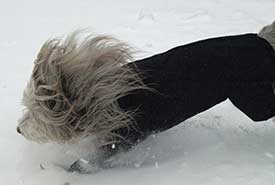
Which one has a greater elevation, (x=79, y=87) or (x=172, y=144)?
(x=79, y=87)

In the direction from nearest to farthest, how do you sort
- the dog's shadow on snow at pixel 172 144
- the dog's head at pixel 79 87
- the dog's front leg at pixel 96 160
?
1. the dog's head at pixel 79 87
2. the dog's front leg at pixel 96 160
3. the dog's shadow on snow at pixel 172 144

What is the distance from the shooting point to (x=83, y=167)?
9.84 ft

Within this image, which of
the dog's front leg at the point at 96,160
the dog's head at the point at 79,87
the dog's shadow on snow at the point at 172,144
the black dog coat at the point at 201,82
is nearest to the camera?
the dog's head at the point at 79,87

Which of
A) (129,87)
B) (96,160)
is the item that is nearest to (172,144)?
(96,160)

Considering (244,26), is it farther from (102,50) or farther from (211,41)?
(102,50)

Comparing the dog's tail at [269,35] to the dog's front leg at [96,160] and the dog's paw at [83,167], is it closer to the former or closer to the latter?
the dog's front leg at [96,160]

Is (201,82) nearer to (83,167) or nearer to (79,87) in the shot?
(79,87)

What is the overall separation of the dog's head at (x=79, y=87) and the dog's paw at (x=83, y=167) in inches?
7.7

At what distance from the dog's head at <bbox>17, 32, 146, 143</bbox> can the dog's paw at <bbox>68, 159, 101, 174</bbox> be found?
0.20 meters

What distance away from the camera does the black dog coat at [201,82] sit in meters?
2.89

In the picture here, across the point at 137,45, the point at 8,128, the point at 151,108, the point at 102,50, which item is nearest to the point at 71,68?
the point at 102,50

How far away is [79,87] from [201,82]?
1.98 feet

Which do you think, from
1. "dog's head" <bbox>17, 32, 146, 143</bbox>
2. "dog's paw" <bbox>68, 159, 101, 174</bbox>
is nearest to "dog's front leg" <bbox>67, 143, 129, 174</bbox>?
"dog's paw" <bbox>68, 159, 101, 174</bbox>

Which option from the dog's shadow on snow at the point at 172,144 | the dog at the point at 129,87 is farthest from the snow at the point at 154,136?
the dog at the point at 129,87
